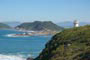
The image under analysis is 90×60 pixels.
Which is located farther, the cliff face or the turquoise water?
the turquoise water

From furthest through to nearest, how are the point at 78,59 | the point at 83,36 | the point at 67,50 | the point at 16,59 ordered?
1. the point at 16,59
2. the point at 83,36
3. the point at 67,50
4. the point at 78,59

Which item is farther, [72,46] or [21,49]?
[21,49]

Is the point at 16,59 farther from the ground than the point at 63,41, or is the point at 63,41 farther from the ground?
the point at 63,41

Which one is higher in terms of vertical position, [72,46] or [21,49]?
[72,46]

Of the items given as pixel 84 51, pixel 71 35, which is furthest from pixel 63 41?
pixel 84 51

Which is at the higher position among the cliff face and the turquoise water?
the cliff face

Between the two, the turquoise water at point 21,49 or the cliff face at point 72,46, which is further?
the turquoise water at point 21,49

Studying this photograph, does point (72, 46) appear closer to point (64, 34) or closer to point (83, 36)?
point (83, 36)

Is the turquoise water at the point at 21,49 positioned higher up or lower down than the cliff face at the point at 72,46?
lower down
